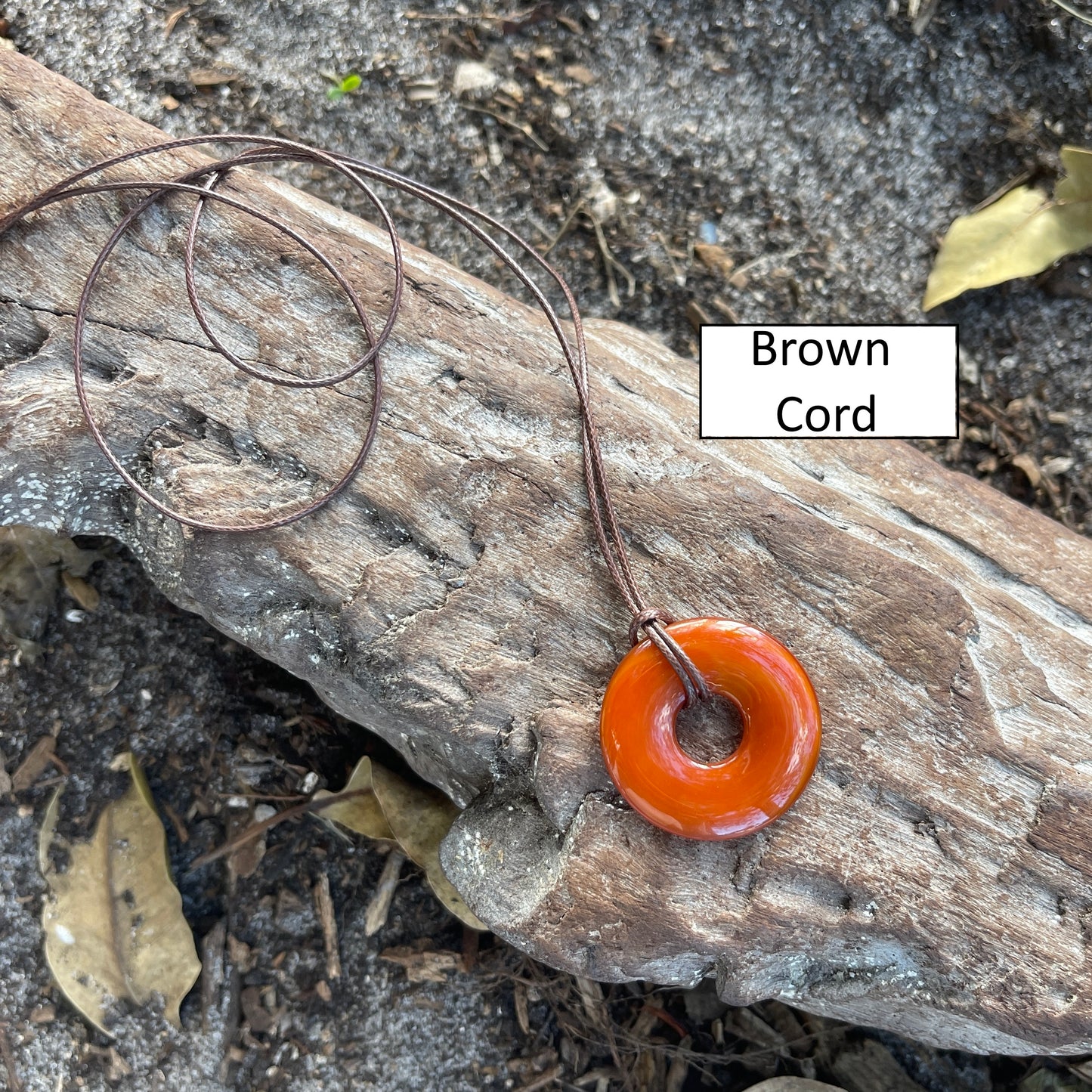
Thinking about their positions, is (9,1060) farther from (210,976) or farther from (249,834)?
(249,834)

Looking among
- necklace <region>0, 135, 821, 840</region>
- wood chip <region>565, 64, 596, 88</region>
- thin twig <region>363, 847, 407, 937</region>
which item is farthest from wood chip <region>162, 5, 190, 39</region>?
thin twig <region>363, 847, 407, 937</region>

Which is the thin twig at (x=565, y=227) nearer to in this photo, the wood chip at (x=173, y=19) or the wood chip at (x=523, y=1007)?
the wood chip at (x=173, y=19)

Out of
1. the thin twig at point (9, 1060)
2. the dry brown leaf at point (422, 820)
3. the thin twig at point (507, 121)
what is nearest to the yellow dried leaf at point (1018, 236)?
the thin twig at point (507, 121)

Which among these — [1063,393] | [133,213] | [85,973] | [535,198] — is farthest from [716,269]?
[85,973]

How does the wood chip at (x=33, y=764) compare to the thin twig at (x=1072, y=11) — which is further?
the thin twig at (x=1072, y=11)

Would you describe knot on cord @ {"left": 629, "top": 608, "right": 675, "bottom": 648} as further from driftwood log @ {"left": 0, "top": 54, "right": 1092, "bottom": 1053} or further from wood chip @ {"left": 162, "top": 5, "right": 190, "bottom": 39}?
wood chip @ {"left": 162, "top": 5, "right": 190, "bottom": 39}

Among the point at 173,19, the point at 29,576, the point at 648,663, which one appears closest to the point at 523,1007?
the point at 648,663
